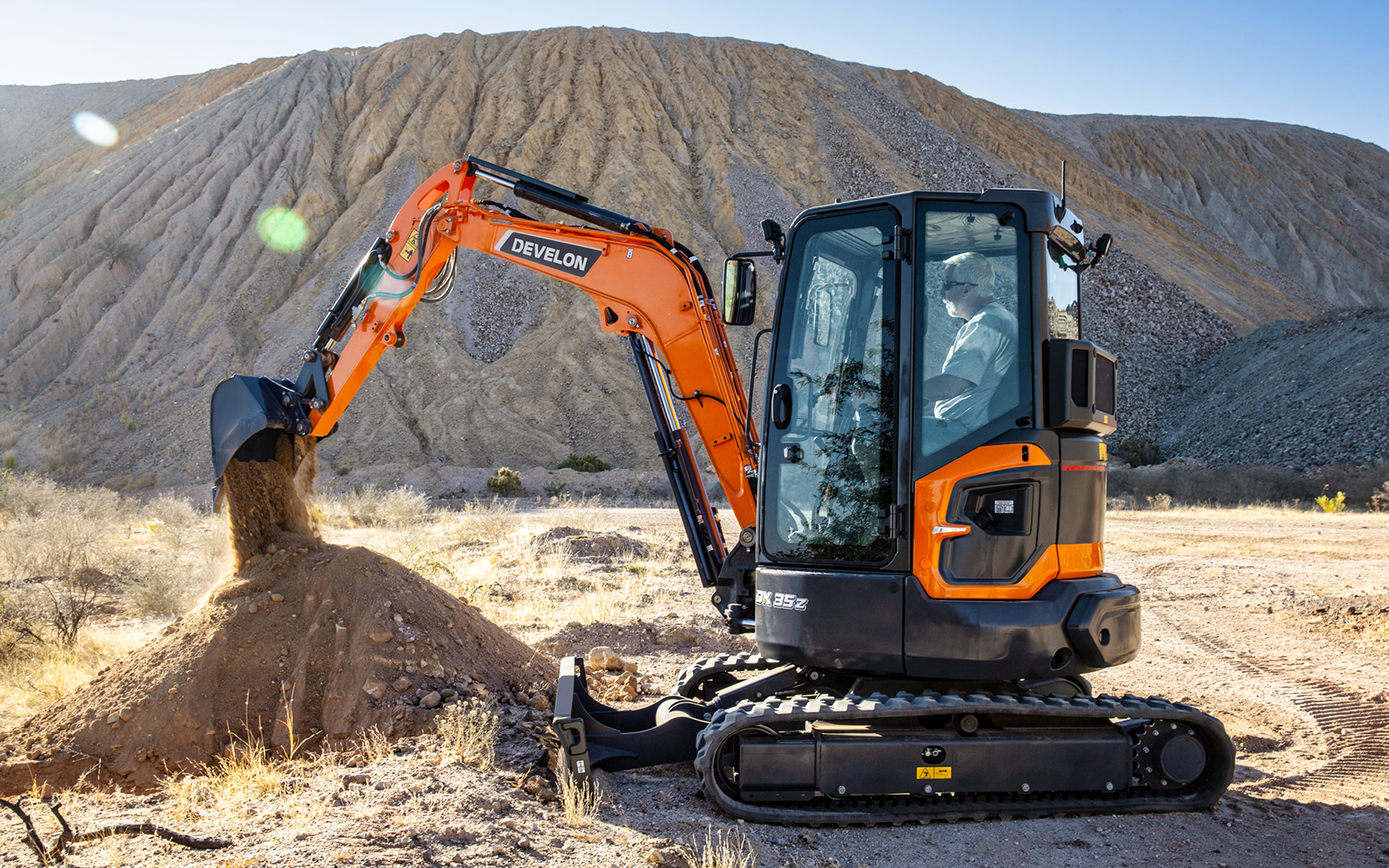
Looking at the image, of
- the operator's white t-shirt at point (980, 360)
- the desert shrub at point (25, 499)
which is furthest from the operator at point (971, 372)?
the desert shrub at point (25, 499)

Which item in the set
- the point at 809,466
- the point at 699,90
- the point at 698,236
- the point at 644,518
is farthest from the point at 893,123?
the point at 809,466

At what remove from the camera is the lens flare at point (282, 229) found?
3772 centimetres

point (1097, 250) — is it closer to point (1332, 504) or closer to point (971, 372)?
point (971, 372)

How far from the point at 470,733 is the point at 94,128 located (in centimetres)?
5576

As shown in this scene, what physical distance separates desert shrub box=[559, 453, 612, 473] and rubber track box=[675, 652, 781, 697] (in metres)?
23.5

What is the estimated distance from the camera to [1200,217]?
194 feet

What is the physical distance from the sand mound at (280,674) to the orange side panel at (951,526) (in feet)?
10.1

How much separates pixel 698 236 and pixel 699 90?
11.0 m

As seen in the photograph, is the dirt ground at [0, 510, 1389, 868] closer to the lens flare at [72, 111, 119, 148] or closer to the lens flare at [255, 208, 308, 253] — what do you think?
the lens flare at [255, 208, 308, 253]

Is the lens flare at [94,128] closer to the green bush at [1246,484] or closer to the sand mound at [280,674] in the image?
the green bush at [1246,484]

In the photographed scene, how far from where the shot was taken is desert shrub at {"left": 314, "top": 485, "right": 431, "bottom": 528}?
18844 mm

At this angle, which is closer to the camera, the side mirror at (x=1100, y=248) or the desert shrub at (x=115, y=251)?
the side mirror at (x=1100, y=248)

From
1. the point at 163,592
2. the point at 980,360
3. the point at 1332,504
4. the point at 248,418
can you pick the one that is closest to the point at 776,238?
the point at 980,360

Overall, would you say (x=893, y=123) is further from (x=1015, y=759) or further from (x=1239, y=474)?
(x=1015, y=759)
